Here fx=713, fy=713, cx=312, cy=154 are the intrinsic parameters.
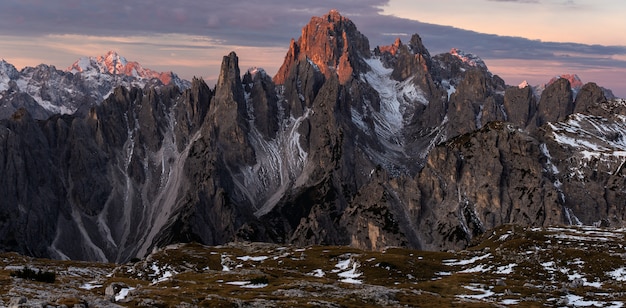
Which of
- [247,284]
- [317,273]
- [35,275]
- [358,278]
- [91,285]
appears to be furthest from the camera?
[317,273]

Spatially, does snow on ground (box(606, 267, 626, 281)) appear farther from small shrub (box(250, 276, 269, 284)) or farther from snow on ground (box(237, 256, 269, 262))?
snow on ground (box(237, 256, 269, 262))

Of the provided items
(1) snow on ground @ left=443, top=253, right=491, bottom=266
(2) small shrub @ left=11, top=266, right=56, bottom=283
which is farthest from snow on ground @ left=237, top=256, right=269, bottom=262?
(2) small shrub @ left=11, top=266, right=56, bottom=283

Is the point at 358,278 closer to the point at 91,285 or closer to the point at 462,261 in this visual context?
the point at 462,261

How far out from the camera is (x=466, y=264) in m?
149

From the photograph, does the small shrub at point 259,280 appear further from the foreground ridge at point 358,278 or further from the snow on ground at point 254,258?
the snow on ground at point 254,258

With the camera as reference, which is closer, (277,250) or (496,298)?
(496,298)

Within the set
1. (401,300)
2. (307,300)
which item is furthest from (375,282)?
(307,300)

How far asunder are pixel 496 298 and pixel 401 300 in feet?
61.0

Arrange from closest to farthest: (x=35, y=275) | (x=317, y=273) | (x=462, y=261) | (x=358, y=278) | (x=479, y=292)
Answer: (x=35, y=275) < (x=479, y=292) < (x=358, y=278) < (x=317, y=273) < (x=462, y=261)

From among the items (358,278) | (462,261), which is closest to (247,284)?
(358,278)

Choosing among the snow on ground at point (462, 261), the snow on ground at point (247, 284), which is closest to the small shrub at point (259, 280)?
the snow on ground at point (247, 284)

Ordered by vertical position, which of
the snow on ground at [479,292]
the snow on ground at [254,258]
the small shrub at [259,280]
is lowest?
the snow on ground at [254,258]

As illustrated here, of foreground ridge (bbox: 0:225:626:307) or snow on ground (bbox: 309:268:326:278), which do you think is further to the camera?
snow on ground (bbox: 309:268:326:278)

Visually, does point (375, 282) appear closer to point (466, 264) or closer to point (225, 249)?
point (466, 264)
